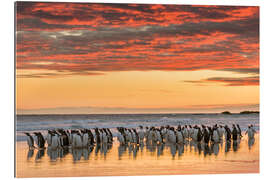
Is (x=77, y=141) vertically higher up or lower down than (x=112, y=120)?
higher up

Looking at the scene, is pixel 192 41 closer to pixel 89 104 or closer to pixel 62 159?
pixel 89 104

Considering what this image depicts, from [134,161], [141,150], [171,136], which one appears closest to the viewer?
[134,161]

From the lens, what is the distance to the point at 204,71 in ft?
39.8

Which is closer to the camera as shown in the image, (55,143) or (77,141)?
(55,143)

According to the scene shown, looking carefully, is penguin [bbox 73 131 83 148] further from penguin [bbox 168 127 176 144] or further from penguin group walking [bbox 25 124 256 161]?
penguin [bbox 168 127 176 144]

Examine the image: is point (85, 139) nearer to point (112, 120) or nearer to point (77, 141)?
point (77, 141)

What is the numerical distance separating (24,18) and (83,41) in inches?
57.3

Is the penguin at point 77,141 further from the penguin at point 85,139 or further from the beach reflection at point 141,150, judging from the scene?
the beach reflection at point 141,150

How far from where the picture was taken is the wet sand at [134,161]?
10.7 m

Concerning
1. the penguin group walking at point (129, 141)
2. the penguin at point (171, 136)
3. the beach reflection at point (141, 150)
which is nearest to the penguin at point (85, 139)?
the penguin group walking at point (129, 141)

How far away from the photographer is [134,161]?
11562 millimetres

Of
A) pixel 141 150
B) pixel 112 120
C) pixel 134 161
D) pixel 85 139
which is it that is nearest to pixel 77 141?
pixel 85 139

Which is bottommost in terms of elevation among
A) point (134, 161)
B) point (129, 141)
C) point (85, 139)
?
point (134, 161)

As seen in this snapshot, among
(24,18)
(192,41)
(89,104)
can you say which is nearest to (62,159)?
(89,104)
